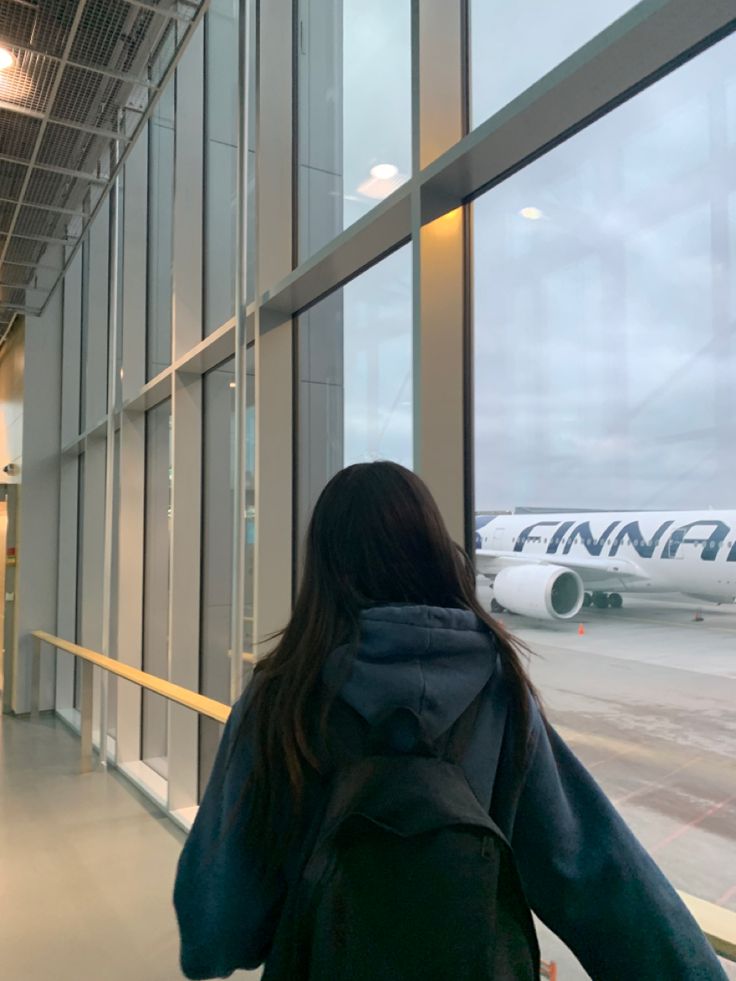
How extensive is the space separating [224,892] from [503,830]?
374 mm

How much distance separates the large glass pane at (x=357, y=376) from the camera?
9.29 ft

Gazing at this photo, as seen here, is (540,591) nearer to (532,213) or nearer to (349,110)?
(532,213)

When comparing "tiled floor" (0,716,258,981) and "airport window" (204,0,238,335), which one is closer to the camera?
"tiled floor" (0,716,258,981)

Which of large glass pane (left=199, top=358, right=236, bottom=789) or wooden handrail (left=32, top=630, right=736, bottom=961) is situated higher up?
large glass pane (left=199, top=358, right=236, bottom=789)

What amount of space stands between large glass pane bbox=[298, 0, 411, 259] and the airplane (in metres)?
1.49

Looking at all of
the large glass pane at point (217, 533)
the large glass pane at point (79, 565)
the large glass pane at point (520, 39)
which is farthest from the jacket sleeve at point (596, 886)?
the large glass pane at point (79, 565)

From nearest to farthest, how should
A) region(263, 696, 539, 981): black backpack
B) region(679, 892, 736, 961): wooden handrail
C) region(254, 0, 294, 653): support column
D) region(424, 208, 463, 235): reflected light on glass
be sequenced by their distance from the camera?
region(263, 696, 539, 981): black backpack < region(679, 892, 736, 961): wooden handrail < region(424, 208, 463, 235): reflected light on glass < region(254, 0, 294, 653): support column

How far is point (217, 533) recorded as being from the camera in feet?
15.3

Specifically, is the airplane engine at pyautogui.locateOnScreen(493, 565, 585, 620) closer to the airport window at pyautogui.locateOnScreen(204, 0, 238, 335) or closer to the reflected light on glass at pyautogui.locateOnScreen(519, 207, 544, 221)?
the reflected light on glass at pyautogui.locateOnScreen(519, 207, 544, 221)

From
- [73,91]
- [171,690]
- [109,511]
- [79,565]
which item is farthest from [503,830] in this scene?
[79,565]

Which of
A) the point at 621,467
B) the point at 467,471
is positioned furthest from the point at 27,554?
the point at 621,467

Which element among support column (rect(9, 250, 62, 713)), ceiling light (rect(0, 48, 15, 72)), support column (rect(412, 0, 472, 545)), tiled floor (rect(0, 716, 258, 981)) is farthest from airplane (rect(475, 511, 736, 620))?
support column (rect(9, 250, 62, 713))

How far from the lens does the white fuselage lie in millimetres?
1764

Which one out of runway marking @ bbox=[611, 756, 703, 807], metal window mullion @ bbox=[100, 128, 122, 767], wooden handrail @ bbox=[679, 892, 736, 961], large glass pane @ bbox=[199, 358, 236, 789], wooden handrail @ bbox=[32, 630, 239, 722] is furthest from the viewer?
metal window mullion @ bbox=[100, 128, 122, 767]
